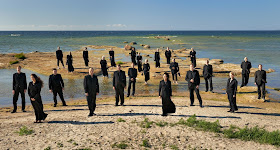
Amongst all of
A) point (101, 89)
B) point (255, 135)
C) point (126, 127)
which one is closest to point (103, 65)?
point (101, 89)

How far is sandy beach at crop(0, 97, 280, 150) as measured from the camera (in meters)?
8.52

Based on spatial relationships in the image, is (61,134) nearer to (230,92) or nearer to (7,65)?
(230,92)

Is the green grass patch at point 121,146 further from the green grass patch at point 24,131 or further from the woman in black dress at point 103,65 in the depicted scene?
the woman in black dress at point 103,65

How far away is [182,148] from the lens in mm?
8258

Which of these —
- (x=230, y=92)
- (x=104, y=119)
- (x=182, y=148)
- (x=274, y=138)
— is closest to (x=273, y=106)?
(x=230, y=92)

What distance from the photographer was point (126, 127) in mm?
9953

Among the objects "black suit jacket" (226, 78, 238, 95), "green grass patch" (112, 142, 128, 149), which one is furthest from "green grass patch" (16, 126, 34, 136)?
"black suit jacket" (226, 78, 238, 95)

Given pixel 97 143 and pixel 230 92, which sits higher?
pixel 230 92

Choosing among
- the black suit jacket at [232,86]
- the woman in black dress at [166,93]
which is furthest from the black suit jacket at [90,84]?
the black suit jacket at [232,86]

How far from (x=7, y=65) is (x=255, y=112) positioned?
1018 inches

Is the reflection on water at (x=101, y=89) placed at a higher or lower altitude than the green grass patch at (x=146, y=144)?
higher

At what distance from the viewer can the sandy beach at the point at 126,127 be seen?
8.52 m

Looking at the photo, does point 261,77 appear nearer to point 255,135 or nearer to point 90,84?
point 255,135

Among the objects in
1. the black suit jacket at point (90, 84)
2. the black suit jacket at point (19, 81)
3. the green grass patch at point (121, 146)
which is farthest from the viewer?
the black suit jacket at point (19, 81)
